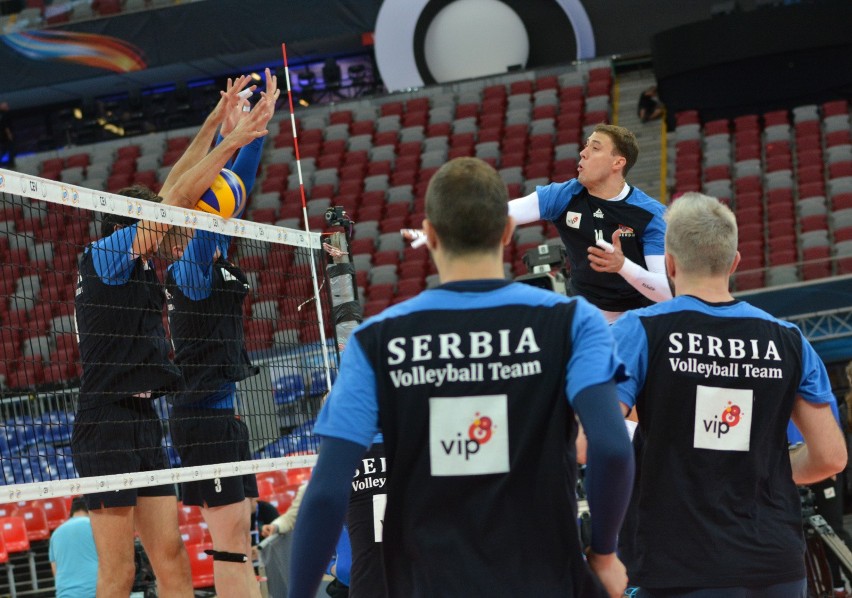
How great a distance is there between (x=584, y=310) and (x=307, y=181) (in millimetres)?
18014

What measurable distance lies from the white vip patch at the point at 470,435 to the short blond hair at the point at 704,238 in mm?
1065

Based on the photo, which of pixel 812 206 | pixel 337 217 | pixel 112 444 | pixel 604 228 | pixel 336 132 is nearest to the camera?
pixel 112 444

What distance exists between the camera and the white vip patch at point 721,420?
313 centimetres

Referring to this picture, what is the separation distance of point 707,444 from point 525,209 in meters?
2.27

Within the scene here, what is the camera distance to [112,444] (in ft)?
15.7

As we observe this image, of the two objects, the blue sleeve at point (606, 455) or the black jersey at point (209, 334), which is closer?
the blue sleeve at point (606, 455)

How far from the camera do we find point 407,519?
98.7 inches

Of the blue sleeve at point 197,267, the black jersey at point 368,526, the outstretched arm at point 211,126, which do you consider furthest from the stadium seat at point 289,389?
the black jersey at point 368,526

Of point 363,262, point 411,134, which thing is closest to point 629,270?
point 363,262

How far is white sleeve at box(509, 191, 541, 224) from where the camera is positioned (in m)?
5.14

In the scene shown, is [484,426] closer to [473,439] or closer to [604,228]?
[473,439]

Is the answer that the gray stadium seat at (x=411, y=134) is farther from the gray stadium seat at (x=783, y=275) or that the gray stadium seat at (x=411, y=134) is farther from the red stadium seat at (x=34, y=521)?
the red stadium seat at (x=34, y=521)

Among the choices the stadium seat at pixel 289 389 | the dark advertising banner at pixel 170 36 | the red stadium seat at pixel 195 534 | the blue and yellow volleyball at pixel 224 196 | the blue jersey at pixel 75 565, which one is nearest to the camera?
A: the blue and yellow volleyball at pixel 224 196

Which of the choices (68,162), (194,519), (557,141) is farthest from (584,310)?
(68,162)
